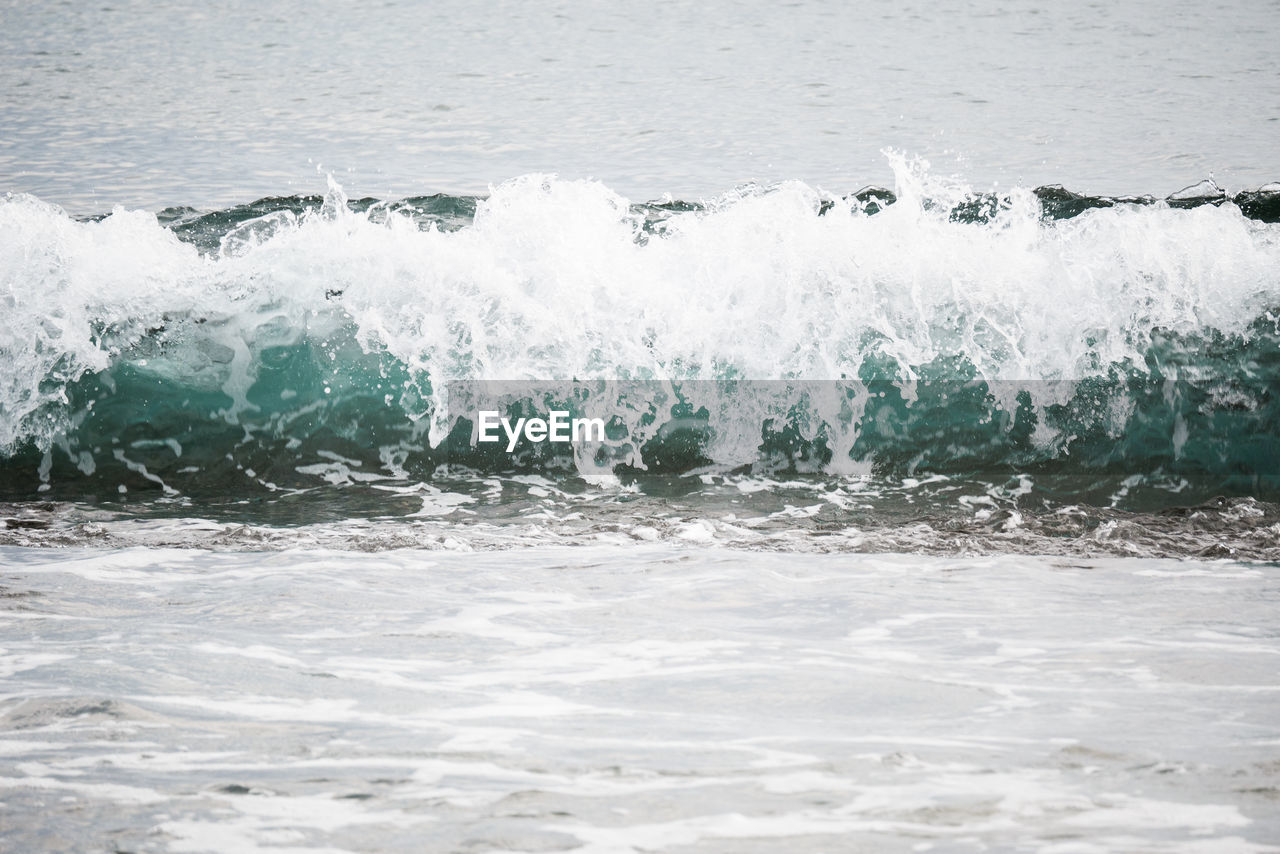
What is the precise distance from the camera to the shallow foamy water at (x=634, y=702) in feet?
7.93

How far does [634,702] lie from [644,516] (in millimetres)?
2141

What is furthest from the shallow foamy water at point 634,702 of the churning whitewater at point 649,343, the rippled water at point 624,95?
the rippled water at point 624,95

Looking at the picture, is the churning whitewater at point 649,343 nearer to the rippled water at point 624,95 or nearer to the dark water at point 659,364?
the dark water at point 659,364

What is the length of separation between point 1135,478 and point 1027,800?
3.85 m

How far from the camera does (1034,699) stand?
10.3 ft

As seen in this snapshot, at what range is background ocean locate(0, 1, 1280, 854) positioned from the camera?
2.60 metres

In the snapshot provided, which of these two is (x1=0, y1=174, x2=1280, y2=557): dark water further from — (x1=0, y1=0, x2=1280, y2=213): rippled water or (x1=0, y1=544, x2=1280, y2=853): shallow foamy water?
(x1=0, y1=0, x2=1280, y2=213): rippled water

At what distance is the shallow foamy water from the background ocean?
15mm

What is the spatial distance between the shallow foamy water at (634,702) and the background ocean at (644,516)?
0.01 meters

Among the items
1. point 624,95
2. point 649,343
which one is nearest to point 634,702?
point 649,343

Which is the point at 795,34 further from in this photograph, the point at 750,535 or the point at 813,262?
the point at 750,535

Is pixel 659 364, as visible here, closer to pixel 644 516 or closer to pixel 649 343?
pixel 649 343

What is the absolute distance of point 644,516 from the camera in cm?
527

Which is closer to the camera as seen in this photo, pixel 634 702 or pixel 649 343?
pixel 634 702
